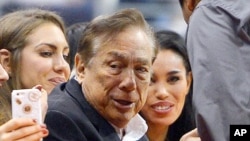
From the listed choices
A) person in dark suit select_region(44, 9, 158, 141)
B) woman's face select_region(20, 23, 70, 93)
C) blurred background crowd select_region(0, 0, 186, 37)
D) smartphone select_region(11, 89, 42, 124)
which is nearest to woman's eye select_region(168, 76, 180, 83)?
woman's face select_region(20, 23, 70, 93)

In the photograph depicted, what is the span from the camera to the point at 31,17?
219cm

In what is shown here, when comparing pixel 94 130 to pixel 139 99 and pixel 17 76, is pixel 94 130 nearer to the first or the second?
pixel 139 99

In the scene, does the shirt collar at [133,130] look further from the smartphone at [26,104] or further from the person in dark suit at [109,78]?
the smartphone at [26,104]

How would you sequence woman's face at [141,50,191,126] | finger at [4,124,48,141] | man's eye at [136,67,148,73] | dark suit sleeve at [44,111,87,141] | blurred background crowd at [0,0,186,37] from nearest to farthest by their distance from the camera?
1. finger at [4,124,48,141]
2. dark suit sleeve at [44,111,87,141]
3. man's eye at [136,67,148,73]
4. woman's face at [141,50,191,126]
5. blurred background crowd at [0,0,186,37]

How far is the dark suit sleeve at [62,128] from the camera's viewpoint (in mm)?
1636

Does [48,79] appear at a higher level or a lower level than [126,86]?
lower

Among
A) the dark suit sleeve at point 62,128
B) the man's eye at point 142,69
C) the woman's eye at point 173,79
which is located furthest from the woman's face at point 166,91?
the dark suit sleeve at point 62,128

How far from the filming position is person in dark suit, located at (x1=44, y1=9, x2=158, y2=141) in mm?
1712

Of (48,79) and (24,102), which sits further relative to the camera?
(48,79)

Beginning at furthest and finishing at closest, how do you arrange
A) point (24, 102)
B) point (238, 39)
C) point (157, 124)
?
1. point (157, 124)
2. point (238, 39)
3. point (24, 102)

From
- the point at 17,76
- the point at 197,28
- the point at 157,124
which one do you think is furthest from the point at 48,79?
Answer: the point at 197,28

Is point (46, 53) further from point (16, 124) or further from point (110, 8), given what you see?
point (110, 8)

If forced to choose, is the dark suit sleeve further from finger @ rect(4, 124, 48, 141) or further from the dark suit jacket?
finger @ rect(4, 124, 48, 141)

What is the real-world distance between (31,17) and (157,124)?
562mm
